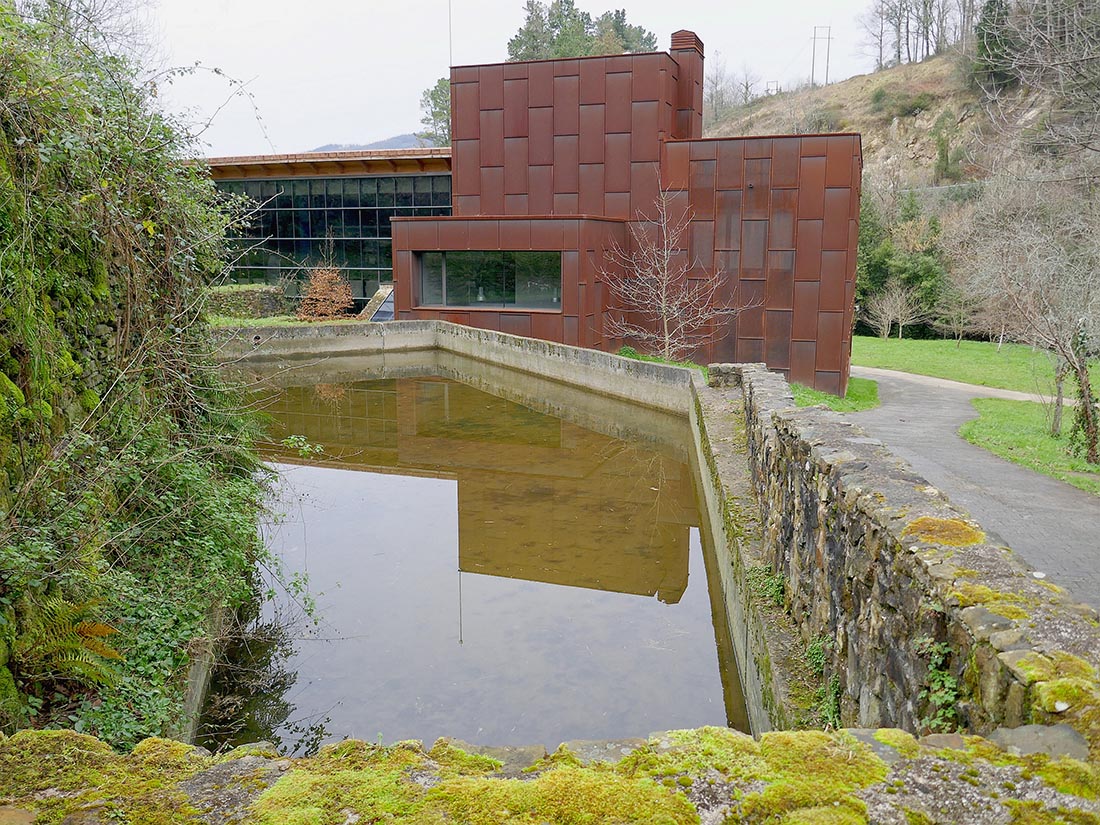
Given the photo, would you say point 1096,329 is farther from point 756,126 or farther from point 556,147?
point 756,126

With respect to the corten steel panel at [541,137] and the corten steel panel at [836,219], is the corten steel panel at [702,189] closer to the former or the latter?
the corten steel panel at [836,219]

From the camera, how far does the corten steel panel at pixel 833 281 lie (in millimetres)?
22828

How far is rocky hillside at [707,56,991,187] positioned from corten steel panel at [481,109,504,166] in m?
29.4

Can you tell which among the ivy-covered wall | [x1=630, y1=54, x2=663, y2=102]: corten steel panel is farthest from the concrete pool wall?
[x1=630, y1=54, x2=663, y2=102]: corten steel panel

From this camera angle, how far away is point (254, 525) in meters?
8.66

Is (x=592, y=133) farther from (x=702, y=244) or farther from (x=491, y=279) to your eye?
(x=491, y=279)

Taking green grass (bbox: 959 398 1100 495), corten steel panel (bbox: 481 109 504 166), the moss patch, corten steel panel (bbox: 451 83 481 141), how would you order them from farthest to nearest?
corten steel panel (bbox: 451 83 481 141)
corten steel panel (bbox: 481 109 504 166)
green grass (bbox: 959 398 1100 495)
the moss patch

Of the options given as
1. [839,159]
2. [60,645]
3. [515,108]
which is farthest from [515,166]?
[60,645]

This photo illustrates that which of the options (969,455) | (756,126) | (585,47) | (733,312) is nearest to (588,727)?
(969,455)

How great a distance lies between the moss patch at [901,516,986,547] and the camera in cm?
379

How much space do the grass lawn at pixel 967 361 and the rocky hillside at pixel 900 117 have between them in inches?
485

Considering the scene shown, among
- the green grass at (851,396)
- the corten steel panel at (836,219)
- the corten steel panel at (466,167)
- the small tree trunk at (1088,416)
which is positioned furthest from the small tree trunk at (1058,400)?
the corten steel panel at (466,167)

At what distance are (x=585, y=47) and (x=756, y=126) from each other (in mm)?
31239

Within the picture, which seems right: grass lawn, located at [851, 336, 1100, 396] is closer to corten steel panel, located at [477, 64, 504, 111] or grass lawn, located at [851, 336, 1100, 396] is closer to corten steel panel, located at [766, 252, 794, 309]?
corten steel panel, located at [766, 252, 794, 309]
